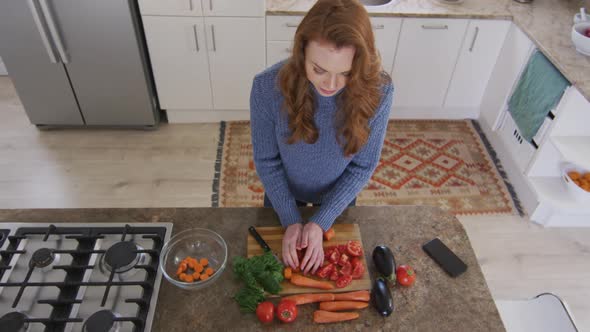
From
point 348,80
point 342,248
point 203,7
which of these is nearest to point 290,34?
point 203,7

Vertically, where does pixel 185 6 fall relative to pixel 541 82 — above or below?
above

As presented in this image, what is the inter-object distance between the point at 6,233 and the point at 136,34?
168cm

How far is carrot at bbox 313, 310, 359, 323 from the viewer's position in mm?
995

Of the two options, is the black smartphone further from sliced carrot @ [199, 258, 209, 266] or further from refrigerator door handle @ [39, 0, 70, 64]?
refrigerator door handle @ [39, 0, 70, 64]

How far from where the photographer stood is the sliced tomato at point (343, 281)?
1065 millimetres

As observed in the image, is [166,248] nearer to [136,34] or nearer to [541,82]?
[136,34]

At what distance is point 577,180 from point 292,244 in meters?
1.88

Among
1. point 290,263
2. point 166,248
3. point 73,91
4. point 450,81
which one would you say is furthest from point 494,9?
point 73,91

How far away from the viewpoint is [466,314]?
1021 millimetres

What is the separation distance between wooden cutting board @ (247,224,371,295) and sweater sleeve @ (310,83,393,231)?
0.14ft

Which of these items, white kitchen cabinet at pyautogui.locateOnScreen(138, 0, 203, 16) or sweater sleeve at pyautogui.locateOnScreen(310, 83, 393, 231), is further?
white kitchen cabinet at pyautogui.locateOnScreen(138, 0, 203, 16)

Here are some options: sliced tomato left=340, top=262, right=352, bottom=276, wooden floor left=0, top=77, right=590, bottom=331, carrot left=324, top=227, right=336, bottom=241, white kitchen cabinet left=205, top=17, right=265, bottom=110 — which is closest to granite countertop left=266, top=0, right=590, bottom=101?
white kitchen cabinet left=205, top=17, right=265, bottom=110

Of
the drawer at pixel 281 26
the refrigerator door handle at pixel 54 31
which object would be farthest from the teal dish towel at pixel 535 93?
the refrigerator door handle at pixel 54 31

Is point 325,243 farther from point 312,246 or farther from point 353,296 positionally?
point 353,296
